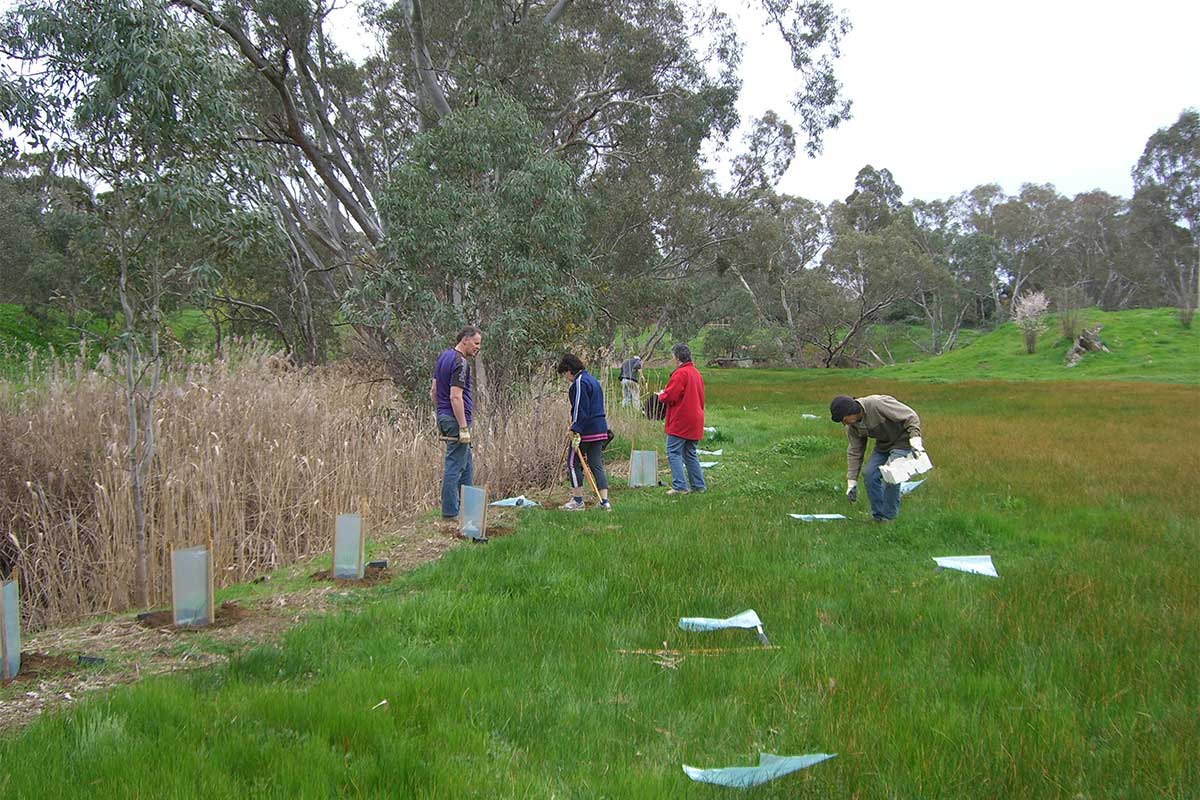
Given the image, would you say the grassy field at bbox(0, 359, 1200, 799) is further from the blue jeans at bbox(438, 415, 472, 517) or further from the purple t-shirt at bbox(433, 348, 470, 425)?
the purple t-shirt at bbox(433, 348, 470, 425)

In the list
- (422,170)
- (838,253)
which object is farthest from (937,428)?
(838,253)

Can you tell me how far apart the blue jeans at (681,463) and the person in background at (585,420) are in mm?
1218

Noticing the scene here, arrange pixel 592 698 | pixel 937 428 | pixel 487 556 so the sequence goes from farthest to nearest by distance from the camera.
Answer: pixel 937 428 → pixel 487 556 → pixel 592 698

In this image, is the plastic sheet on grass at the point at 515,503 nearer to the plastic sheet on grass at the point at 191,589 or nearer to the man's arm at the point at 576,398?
the man's arm at the point at 576,398

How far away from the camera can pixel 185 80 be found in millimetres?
5359

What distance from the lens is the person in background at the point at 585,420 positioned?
8.60 metres

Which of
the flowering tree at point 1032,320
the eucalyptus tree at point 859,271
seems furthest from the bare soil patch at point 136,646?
the eucalyptus tree at point 859,271

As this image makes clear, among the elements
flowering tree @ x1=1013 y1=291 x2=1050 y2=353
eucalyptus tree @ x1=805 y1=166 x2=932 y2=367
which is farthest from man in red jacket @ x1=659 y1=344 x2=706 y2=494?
eucalyptus tree @ x1=805 y1=166 x2=932 y2=367

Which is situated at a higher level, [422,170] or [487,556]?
[422,170]

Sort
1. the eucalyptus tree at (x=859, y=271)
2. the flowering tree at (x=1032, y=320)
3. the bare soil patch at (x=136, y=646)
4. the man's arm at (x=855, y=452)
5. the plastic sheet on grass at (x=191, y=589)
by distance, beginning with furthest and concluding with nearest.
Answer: the eucalyptus tree at (x=859, y=271) → the flowering tree at (x=1032, y=320) → the man's arm at (x=855, y=452) → the plastic sheet on grass at (x=191, y=589) → the bare soil patch at (x=136, y=646)

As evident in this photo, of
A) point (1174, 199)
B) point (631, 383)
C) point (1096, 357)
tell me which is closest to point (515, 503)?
point (631, 383)

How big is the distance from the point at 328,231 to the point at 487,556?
16.7 metres

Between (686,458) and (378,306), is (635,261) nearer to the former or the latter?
(378,306)

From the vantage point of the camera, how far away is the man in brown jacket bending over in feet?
23.3
